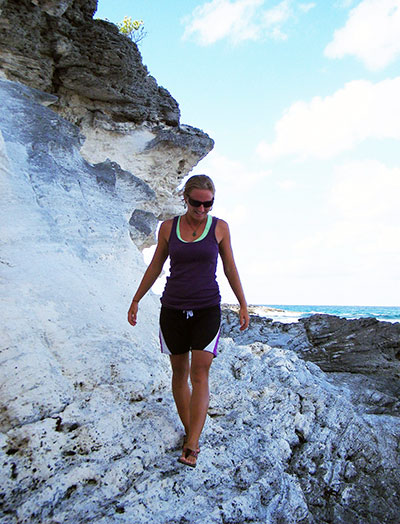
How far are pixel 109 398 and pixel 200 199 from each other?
168 cm

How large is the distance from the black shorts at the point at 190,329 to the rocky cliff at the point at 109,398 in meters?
0.63

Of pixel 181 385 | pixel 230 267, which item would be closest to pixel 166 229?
pixel 230 267

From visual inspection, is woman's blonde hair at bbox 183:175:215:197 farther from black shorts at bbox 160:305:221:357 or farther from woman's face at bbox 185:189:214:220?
black shorts at bbox 160:305:221:357

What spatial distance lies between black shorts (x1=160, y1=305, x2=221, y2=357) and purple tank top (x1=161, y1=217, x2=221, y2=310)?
2.2 inches

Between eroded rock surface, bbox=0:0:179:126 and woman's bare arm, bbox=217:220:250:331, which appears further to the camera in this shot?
eroded rock surface, bbox=0:0:179:126

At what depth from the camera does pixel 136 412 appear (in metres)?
3.10

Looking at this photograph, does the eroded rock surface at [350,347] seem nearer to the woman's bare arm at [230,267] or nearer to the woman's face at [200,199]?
the woman's bare arm at [230,267]

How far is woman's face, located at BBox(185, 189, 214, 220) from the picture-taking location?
2844 millimetres

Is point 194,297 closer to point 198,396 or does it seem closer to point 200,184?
point 198,396

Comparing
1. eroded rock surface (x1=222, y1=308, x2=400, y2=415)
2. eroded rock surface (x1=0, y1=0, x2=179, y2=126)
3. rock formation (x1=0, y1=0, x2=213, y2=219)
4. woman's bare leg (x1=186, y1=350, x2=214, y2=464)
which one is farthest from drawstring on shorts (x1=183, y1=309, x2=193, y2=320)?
eroded rock surface (x1=0, y1=0, x2=179, y2=126)

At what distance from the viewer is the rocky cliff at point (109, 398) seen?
2432 mm

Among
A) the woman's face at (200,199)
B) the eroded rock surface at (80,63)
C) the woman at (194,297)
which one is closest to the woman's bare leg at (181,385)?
the woman at (194,297)

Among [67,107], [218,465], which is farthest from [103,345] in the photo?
[67,107]

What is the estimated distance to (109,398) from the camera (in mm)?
3156
